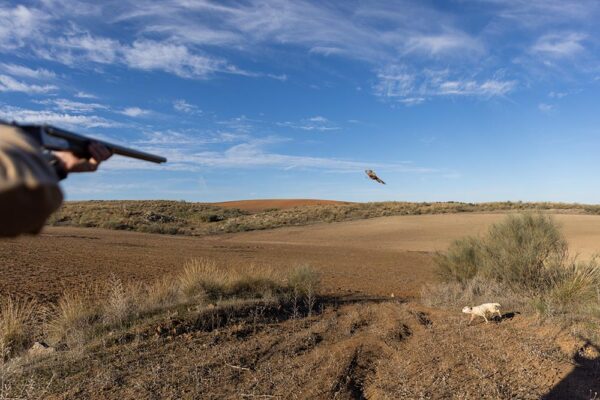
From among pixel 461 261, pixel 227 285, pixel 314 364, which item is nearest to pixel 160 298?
pixel 227 285

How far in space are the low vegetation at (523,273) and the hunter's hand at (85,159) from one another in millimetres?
8650

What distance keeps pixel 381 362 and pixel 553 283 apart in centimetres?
687

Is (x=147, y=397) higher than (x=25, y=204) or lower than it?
lower

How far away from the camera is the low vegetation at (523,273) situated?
10258 mm

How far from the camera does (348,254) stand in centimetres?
2623

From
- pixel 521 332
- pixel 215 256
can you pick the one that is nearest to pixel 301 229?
pixel 215 256

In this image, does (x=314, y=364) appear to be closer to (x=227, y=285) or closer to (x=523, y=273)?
(x=227, y=285)

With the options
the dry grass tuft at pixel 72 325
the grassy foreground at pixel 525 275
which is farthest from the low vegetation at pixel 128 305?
the grassy foreground at pixel 525 275

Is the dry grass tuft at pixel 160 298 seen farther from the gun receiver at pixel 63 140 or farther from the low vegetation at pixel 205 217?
the low vegetation at pixel 205 217

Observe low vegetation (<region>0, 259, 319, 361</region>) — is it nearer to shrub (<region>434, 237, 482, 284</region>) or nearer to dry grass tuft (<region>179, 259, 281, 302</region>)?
dry grass tuft (<region>179, 259, 281, 302</region>)

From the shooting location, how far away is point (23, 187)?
1.14 meters

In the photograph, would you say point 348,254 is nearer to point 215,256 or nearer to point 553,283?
point 215,256

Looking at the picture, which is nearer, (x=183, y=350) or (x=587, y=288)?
(x=183, y=350)

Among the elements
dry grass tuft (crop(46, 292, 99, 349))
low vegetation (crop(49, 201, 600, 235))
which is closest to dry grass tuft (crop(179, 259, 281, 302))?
dry grass tuft (crop(46, 292, 99, 349))
